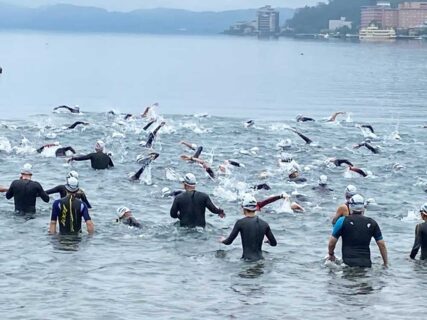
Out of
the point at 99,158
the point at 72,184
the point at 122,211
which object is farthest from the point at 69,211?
the point at 99,158

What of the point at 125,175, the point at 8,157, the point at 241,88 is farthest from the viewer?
the point at 241,88

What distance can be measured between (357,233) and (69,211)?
673 centimetres

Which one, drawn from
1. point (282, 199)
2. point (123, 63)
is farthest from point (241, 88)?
point (282, 199)

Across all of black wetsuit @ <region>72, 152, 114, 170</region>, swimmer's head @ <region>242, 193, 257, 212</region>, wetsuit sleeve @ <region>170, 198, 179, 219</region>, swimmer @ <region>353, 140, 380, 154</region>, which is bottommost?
swimmer @ <region>353, 140, 380, 154</region>

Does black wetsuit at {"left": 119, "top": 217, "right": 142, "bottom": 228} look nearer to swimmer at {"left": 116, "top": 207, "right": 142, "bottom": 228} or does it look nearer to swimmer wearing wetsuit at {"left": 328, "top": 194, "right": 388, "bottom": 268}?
swimmer at {"left": 116, "top": 207, "right": 142, "bottom": 228}

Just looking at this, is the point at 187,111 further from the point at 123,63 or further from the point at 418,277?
the point at 123,63

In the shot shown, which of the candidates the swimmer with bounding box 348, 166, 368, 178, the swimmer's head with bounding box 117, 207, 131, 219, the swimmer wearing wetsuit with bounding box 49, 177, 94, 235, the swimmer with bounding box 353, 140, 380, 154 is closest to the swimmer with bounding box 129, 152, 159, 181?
the swimmer with bounding box 348, 166, 368, 178

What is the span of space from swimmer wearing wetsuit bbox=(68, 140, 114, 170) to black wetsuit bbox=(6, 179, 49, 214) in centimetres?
733

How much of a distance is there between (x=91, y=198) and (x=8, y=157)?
8.59 metres

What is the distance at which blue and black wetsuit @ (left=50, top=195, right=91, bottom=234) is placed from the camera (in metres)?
21.5

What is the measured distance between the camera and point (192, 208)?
22.5 metres

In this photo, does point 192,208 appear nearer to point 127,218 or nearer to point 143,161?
point 127,218

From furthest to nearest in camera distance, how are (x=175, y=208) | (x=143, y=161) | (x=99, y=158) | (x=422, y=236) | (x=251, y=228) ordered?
(x=143, y=161), (x=99, y=158), (x=175, y=208), (x=422, y=236), (x=251, y=228)

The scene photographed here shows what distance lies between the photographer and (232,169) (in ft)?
110
